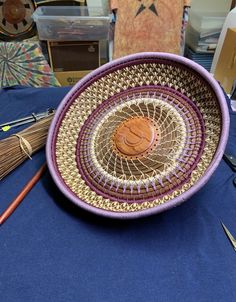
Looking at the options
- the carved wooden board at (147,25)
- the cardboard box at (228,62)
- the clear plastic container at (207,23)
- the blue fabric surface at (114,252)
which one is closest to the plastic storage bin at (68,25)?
the carved wooden board at (147,25)

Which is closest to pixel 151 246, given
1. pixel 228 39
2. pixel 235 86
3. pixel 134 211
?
pixel 134 211

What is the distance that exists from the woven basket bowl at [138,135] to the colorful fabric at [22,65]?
2.11 feet

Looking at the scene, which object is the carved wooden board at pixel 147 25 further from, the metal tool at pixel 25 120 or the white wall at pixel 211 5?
the metal tool at pixel 25 120

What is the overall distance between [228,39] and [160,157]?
102 cm

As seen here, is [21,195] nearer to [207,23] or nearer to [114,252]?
[114,252]

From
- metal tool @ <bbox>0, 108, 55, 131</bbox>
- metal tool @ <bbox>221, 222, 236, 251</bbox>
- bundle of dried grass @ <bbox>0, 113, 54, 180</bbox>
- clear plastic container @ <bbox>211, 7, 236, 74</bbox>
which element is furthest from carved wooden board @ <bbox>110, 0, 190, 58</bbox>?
metal tool @ <bbox>221, 222, 236, 251</bbox>

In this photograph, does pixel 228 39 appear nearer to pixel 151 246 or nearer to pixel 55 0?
pixel 55 0

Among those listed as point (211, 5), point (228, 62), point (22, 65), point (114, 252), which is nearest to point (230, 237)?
point (114, 252)

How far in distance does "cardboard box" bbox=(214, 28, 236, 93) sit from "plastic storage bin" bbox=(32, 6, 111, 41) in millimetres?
602

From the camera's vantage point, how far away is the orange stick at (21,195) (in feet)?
2.57

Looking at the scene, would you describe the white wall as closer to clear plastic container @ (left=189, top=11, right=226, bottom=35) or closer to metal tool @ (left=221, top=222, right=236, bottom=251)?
clear plastic container @ (left=189, top=11, right=226, bottom=35)

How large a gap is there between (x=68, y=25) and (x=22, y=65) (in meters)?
0.32

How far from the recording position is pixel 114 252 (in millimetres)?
720

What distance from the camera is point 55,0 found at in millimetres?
1637
